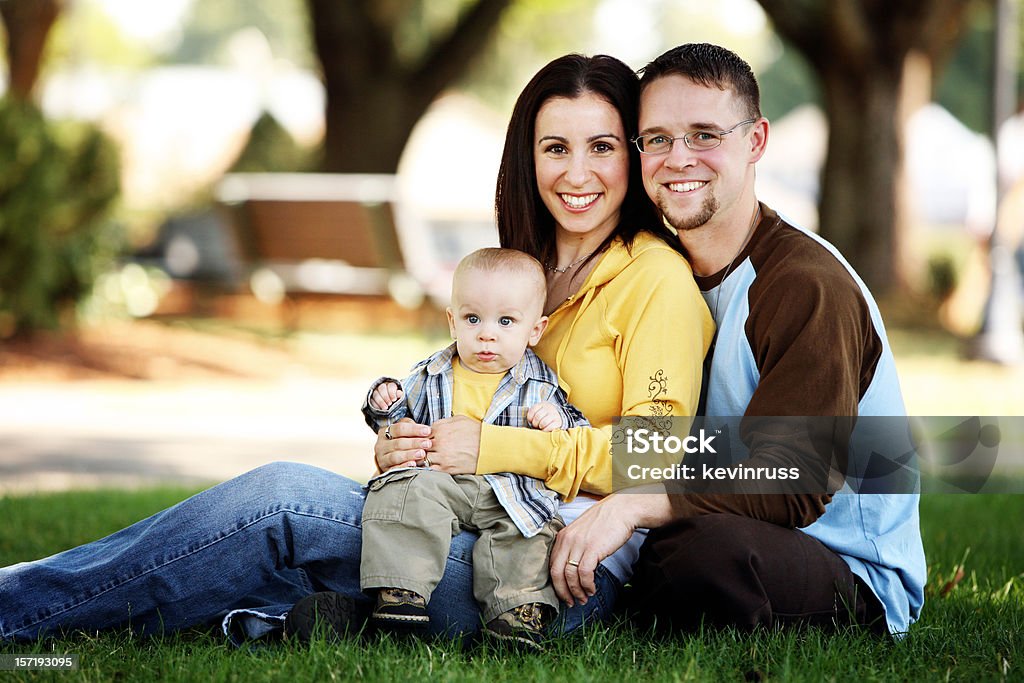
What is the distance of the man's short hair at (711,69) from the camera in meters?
3.54

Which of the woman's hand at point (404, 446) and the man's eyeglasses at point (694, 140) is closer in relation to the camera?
the woman's hand at point (404, 446)

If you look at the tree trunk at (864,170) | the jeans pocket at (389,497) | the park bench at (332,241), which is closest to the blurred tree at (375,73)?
the park bench at (332,241)

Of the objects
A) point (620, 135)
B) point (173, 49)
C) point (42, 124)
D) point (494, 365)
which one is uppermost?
point (173, 49)

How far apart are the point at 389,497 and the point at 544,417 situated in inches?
19.0

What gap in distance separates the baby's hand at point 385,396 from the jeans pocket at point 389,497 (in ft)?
0.80

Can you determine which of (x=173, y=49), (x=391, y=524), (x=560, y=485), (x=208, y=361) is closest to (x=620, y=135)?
(x=560, y=485)

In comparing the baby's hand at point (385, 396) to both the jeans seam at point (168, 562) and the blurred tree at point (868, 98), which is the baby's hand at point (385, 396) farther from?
the blurred tree at point (868, 98)

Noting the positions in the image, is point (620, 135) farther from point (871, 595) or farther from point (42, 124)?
point (42, 124)

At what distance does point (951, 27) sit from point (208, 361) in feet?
33.3

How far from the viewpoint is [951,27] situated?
15.2 m

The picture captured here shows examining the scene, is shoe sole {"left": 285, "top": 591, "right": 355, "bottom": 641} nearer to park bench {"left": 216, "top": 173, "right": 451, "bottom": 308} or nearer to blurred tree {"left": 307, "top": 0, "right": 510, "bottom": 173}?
park bench {"left": 216, "top": 173, "right": 451, "bottom": 308}

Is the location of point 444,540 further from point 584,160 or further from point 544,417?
point 584,160

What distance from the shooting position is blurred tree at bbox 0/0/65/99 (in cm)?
1516

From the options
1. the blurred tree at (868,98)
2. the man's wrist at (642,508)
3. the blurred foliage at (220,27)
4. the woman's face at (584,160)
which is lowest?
the man's wrist at (642,508)
